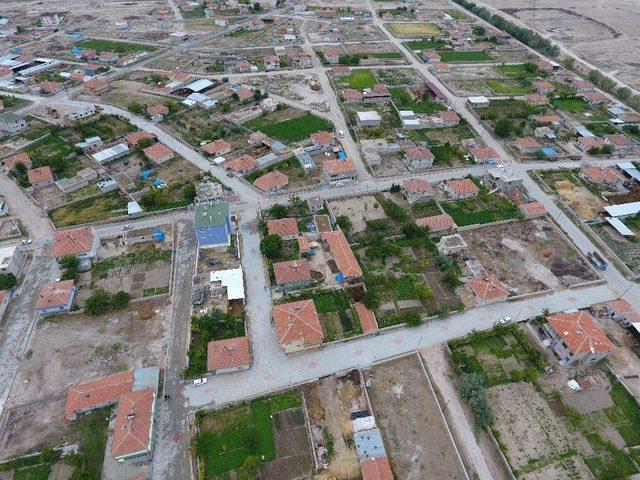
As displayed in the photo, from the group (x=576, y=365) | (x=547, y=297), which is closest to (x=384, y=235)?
(x=547, y=297)

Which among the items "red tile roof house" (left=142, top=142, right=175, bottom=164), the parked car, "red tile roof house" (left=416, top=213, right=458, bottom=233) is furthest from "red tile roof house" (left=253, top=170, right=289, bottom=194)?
the parked car

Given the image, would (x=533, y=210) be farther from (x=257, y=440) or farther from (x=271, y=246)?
(x=257, y=440)

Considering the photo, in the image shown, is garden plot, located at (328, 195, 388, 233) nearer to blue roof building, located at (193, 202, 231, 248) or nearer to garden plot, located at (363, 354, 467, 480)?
blue roof building, located at (193, 202, 231, 248)

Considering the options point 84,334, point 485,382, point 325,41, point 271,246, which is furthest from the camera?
point 325,41

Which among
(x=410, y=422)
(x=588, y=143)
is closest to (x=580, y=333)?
(x=410, y=422)

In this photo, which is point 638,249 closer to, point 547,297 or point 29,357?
point 547,297

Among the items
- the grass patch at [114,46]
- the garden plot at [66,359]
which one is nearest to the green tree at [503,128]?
the garden plot at [66,359]

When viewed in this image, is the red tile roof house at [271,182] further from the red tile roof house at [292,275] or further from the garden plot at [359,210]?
the red tile roof house at [292,275]

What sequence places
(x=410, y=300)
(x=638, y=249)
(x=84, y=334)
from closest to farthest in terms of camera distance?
(x=84, y=334)
(x=410, y=300)
(x=638, y=249)

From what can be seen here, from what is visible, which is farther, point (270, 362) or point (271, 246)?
point (271, 246)
